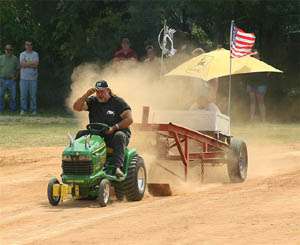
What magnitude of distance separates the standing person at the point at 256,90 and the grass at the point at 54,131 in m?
1.05

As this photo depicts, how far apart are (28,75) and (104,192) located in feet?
54.8

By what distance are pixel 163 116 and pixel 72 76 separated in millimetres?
14683

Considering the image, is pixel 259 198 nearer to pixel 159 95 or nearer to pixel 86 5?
pixel 159 95

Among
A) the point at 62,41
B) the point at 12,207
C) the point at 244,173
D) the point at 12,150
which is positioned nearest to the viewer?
the point at 12,207

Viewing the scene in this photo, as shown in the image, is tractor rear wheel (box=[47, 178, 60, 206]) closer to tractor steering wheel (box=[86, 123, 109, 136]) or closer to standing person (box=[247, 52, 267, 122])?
tractor steering wheel (box=[86, 123, 109, 136])

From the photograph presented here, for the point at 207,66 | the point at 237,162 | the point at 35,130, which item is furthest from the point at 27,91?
the point at 237,162

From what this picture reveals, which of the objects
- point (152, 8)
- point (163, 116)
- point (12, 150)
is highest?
point (152, 8)

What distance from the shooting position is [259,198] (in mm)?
11406

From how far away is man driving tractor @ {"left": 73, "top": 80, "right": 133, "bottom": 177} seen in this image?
38.9 feet

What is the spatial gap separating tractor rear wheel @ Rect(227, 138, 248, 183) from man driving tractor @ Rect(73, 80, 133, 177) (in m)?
2.48

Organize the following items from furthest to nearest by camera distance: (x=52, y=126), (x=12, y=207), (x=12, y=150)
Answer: (x=52, y=126) < (x=12, y=150) < (x=12, y=207)

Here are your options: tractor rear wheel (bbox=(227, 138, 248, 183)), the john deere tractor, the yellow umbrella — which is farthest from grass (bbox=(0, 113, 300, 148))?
the john deere tractor

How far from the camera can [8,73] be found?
92.0ft

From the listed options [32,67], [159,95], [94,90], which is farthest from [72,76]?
[94,90]
